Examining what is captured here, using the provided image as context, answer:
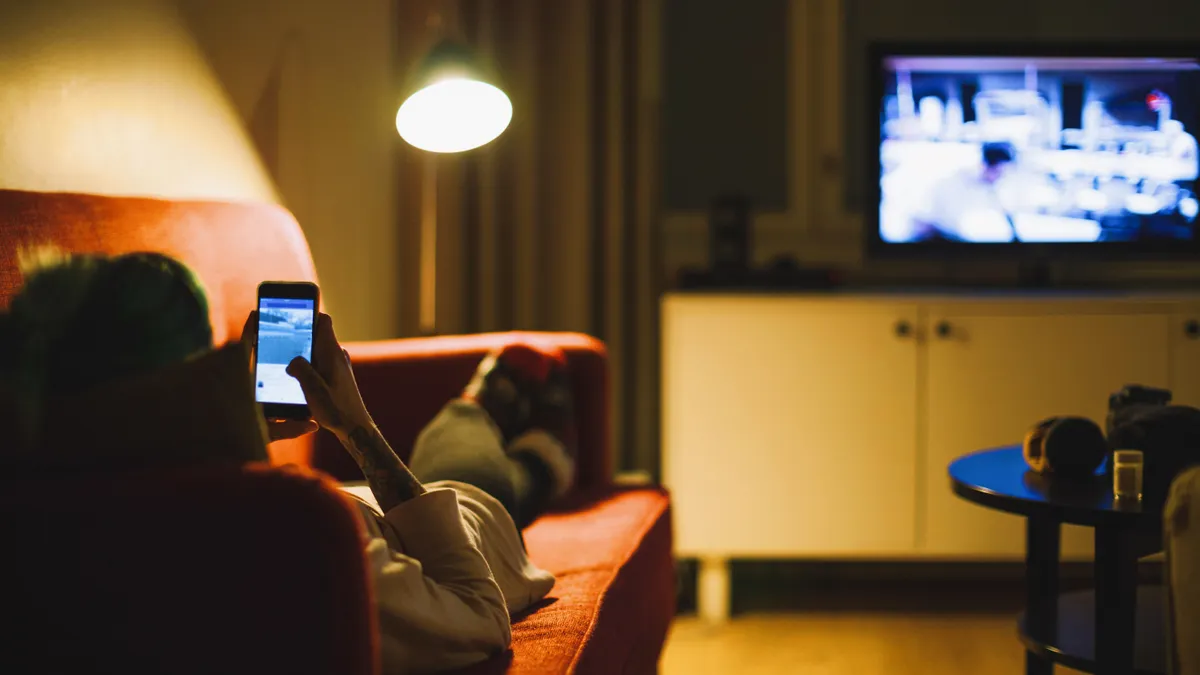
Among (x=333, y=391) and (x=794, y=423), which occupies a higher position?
(x=333, y=391)

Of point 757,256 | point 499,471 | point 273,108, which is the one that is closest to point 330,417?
point 499,471

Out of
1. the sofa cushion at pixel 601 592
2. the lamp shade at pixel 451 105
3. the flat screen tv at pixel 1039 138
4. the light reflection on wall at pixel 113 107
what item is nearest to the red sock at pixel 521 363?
the sofa cushion at pixel 601 592

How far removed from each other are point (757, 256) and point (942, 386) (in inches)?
26.5

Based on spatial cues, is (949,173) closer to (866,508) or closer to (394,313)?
(866,508)

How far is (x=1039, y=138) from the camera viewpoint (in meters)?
2.78

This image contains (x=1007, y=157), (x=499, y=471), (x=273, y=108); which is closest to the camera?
(x=499, y=471)

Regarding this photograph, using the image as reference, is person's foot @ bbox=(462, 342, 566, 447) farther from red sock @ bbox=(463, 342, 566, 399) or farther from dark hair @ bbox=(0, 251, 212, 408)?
dark hair @ bbox=(0, 251, 212, 408)

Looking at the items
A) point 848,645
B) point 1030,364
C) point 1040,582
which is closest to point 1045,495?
point 1040,582

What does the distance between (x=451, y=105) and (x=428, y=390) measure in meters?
0.63

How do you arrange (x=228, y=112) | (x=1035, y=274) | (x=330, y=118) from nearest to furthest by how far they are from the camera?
1. (x=228, y=112)
2. (x=330, y=118)
3. (x=1035, y=274)

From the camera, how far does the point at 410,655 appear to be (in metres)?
1.00

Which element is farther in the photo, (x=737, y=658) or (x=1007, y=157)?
(x=1007, y=157)

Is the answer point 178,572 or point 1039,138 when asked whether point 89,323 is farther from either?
point 1039,138

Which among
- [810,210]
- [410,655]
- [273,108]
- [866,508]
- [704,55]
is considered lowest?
[866,508]
